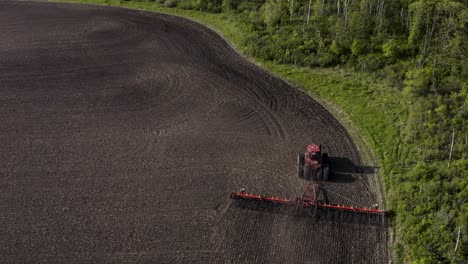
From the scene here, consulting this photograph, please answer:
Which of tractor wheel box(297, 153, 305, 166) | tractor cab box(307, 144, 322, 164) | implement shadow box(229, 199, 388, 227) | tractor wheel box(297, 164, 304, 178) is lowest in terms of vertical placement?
implement shadow box(229, 199, 388, 227)

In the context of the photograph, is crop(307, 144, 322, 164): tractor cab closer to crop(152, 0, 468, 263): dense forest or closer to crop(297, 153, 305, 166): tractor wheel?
crop(297, 153, 305, 166): tractor wheel

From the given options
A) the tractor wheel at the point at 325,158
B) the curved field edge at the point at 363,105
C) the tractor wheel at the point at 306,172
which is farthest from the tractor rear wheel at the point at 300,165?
the curved field edge at the point at 363,105

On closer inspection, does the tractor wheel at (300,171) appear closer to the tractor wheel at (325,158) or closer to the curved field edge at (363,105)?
the tractor wheel at (325,158)

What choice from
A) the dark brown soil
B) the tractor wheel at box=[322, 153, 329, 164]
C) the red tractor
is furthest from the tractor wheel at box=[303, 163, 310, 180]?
the tractor wheel at box=[322, 153, 329, 164]

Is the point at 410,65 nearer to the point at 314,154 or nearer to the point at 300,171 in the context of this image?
the point at 314,154

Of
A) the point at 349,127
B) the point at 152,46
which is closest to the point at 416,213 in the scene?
the point at 349,127

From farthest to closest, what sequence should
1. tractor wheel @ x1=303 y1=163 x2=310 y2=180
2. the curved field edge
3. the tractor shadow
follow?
1. the curved field edge
2. the tractor shadow
3. tractor wheel @ x1=303 y1=163 x2=310 y2=180

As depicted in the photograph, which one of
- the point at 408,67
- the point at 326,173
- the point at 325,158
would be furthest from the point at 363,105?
the point at 326,173
